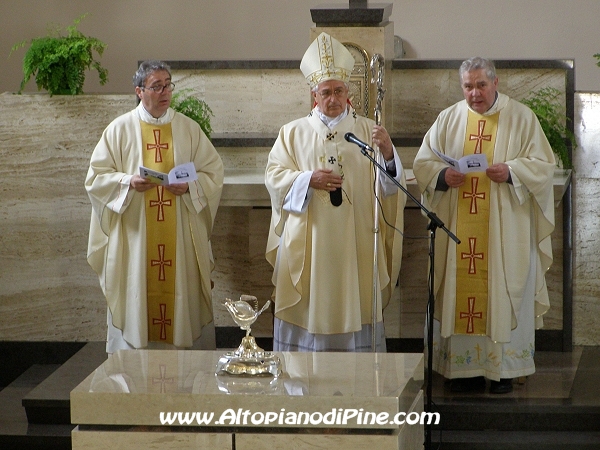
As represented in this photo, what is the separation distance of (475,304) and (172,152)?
2068 mm

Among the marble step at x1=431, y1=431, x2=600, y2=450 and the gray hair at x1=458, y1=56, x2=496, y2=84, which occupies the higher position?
the gray hair at x1=458, y1=56, x2=496, y2=84

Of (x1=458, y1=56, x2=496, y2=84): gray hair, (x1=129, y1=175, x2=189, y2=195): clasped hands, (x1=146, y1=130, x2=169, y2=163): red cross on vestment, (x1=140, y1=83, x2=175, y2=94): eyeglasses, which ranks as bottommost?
(x1=129, y1=175, x2=189, y2=195): clasped hands

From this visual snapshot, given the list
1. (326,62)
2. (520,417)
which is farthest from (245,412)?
(326,62)

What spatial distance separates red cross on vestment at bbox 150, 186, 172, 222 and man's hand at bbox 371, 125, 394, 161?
147 cm

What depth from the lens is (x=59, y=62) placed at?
739 centimetres

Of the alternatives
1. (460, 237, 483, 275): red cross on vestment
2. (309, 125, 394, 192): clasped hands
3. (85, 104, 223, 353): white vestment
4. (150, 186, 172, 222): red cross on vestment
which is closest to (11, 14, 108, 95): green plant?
(85, 104, 223, 353): white vestment

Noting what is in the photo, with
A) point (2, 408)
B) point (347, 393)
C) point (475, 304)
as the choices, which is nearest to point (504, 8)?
point (475, 304)

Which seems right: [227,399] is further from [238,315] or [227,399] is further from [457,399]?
[457,399]

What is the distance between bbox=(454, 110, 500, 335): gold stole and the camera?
6230mm

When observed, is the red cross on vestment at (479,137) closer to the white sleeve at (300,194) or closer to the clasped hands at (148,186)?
the white sleeve at (300,194)

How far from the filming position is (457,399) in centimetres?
611

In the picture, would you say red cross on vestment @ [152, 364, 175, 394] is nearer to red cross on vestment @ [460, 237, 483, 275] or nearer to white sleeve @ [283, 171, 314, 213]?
white sleeve @ [283, 171, 314, 213]

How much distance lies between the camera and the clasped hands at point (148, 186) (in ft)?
20.5

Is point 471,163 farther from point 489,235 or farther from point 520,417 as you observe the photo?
point 520,417
